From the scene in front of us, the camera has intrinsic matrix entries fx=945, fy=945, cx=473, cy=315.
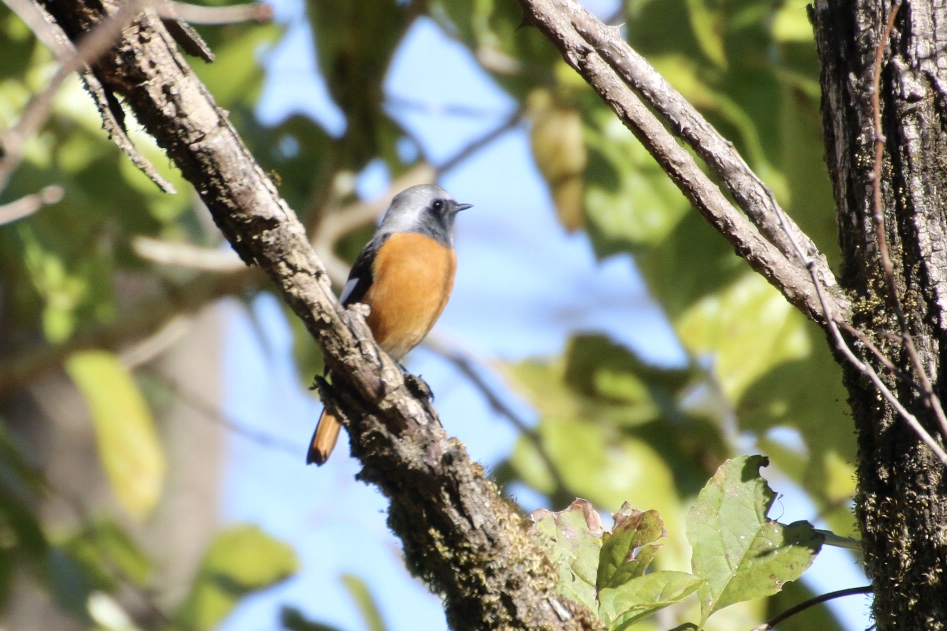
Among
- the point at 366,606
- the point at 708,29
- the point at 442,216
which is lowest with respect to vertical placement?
the point at 366,606

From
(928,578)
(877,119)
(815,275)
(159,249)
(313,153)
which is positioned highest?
(313,153)

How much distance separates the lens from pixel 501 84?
4957 mm

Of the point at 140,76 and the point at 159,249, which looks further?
the point at 159,249

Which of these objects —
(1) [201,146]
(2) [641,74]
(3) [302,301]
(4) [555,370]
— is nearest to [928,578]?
(2) [641,74]

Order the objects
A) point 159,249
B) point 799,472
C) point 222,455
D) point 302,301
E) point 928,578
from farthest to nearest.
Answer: point 222,455 < point 159,249 < point 799,472 < point 302,301 < point 928,578

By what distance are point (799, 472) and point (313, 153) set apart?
3111 mm

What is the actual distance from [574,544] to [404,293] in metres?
2.65

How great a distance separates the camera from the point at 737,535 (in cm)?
185

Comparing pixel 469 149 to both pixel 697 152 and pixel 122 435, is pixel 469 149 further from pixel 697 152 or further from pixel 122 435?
pixel 697 152

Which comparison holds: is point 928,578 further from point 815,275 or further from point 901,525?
point 815,275

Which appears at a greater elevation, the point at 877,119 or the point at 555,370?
the point at 555,370

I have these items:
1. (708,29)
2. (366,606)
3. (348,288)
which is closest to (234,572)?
(366,606)

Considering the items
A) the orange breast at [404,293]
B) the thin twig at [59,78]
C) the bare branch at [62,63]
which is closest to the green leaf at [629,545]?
the bare branch at [62,63]

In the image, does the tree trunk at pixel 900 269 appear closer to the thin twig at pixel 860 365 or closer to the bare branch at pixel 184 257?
the thin twig at pixel 860 365
